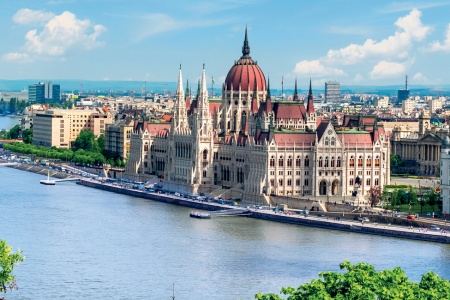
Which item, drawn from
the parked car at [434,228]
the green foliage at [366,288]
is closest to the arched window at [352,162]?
the parked car at [434,228]

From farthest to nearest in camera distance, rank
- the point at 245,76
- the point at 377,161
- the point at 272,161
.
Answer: the point at 245,76, the point at 377,161, the point at 272,161

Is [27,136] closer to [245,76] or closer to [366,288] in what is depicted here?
[245,76]

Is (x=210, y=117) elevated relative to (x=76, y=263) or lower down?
elevated

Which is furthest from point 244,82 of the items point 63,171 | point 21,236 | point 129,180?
point 21,236

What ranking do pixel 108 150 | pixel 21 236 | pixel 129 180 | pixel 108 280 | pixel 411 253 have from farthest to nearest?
pixel 108 150, pixel 129 180, pixel 21 236, pixel 411 253, pixel 108 280

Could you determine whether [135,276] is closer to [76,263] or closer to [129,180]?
[76,263]

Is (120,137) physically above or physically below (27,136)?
above

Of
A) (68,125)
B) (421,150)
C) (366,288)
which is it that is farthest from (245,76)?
(366,288)

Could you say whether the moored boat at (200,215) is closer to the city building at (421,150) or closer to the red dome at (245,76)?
the red dome at (245,76)
